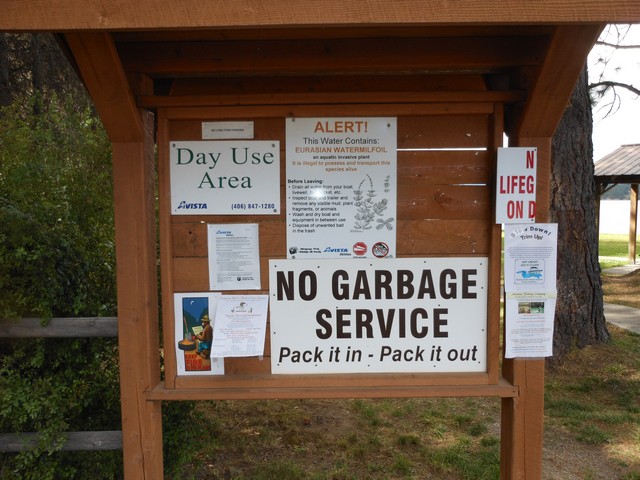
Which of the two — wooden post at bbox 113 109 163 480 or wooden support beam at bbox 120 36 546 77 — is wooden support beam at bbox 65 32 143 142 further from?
wooden support beam at bbox 120 36 546 77

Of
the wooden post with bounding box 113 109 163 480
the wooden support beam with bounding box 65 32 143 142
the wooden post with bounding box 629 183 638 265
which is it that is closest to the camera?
the wooden support beam with bounding box 65 32 143 142

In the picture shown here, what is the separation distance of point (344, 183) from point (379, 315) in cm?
67

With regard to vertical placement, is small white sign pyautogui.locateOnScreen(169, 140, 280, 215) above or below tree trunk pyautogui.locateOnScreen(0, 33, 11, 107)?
below

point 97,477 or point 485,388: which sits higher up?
point 485,388

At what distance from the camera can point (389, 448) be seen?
12.6ft

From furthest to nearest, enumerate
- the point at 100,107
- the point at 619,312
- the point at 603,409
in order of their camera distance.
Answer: the point at 619,312, the point at 603,409, the point at 100,107

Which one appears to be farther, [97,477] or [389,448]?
[389,448]

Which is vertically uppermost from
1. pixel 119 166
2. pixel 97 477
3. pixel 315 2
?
pixel 315 2

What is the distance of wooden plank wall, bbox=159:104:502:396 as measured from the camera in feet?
8.11

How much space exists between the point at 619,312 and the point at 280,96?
7807mm

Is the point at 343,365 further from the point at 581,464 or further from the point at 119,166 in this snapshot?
the point at 581,464

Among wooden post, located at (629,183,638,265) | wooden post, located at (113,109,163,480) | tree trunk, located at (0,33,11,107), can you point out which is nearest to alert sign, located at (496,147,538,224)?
wooden post, located at (113,109,163,480)

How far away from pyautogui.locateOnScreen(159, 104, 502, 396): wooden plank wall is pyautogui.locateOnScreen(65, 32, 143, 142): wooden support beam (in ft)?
0.55

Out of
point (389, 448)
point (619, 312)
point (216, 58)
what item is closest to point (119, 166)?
point (216, 58)
